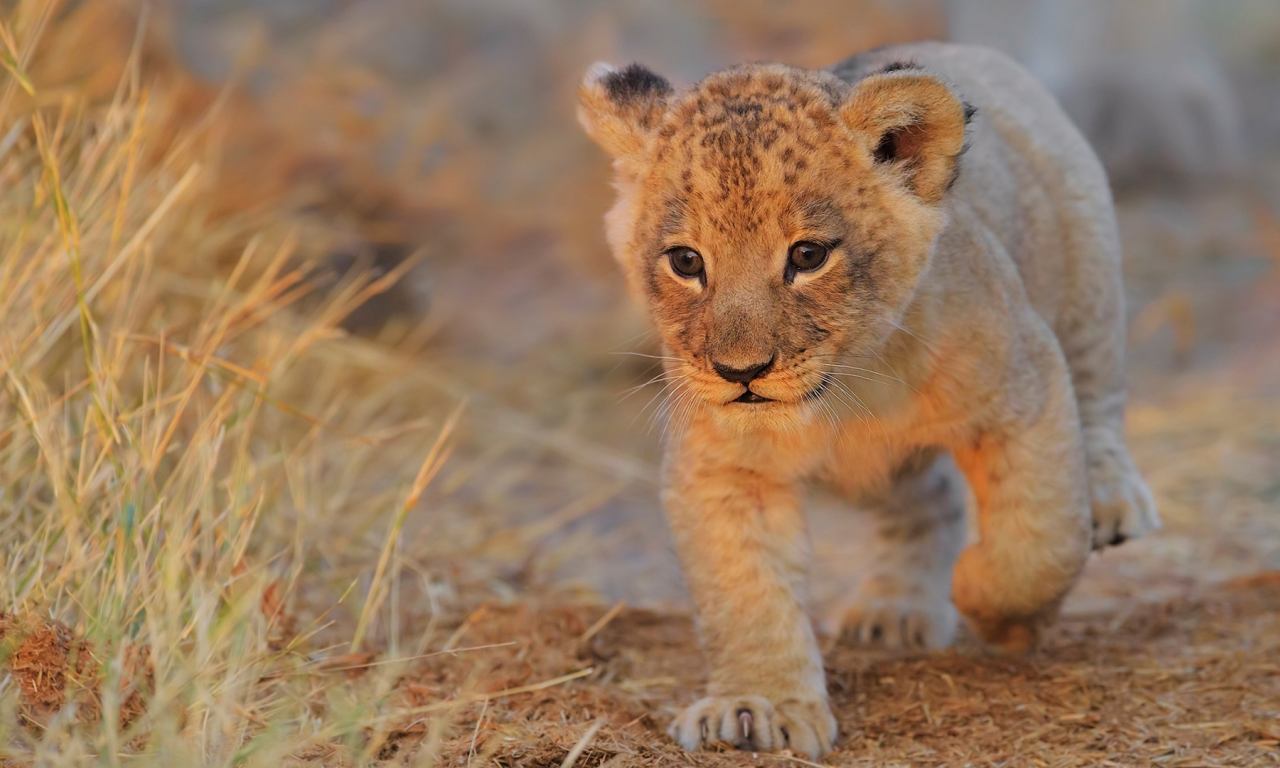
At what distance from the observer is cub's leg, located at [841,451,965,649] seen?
14.2ft

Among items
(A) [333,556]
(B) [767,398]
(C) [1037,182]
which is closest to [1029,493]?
(B) [767,398]

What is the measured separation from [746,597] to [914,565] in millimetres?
1253

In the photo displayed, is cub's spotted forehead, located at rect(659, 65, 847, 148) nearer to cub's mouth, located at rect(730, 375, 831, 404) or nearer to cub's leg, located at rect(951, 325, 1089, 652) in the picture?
cub's mouth, located at rect(730, 375, 831, 404)

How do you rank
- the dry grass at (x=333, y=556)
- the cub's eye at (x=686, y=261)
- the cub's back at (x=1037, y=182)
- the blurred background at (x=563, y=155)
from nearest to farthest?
the dry grass at (x=333, y=556) → the cub's eye at (x=686, y=261) → the cub's back at (x=1037, y=182) → the blurred background at (x=563, y=155)

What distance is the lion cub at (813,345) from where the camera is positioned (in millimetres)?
3232

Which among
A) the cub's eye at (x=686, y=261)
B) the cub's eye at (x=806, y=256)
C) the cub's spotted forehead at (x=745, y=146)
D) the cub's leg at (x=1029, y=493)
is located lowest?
the cub's leg at (x=1029, y=493)

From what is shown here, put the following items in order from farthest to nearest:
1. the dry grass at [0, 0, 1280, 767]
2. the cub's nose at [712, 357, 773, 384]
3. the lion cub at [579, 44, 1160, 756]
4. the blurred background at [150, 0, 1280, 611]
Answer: the blurred background at [150, 0, 1280, 611], the lion cub at [579, 44, 1160, 756], the cub's nose at [712, 357, 773, 384], the dry grass at [0, 0, 1280, 767]

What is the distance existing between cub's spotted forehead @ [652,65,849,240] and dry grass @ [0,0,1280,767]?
1057 mm

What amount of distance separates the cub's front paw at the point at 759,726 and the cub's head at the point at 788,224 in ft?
2.41

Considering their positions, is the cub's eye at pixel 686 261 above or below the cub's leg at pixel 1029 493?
above

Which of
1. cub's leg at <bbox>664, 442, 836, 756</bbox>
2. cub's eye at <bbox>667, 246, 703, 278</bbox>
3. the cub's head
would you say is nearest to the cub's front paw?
cub's leg at <bbox>664, 442, 836, 756</bbox>

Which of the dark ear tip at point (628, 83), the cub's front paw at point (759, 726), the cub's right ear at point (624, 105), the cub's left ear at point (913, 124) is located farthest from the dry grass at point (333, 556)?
the cub's left ear at point (913, 124)

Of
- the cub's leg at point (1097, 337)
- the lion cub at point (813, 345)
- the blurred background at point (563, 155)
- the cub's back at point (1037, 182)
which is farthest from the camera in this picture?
the blurred background at point (563, 155)

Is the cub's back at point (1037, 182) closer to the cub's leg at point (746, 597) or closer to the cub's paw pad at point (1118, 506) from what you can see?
the cub's paw pad at point (1118, 506)
